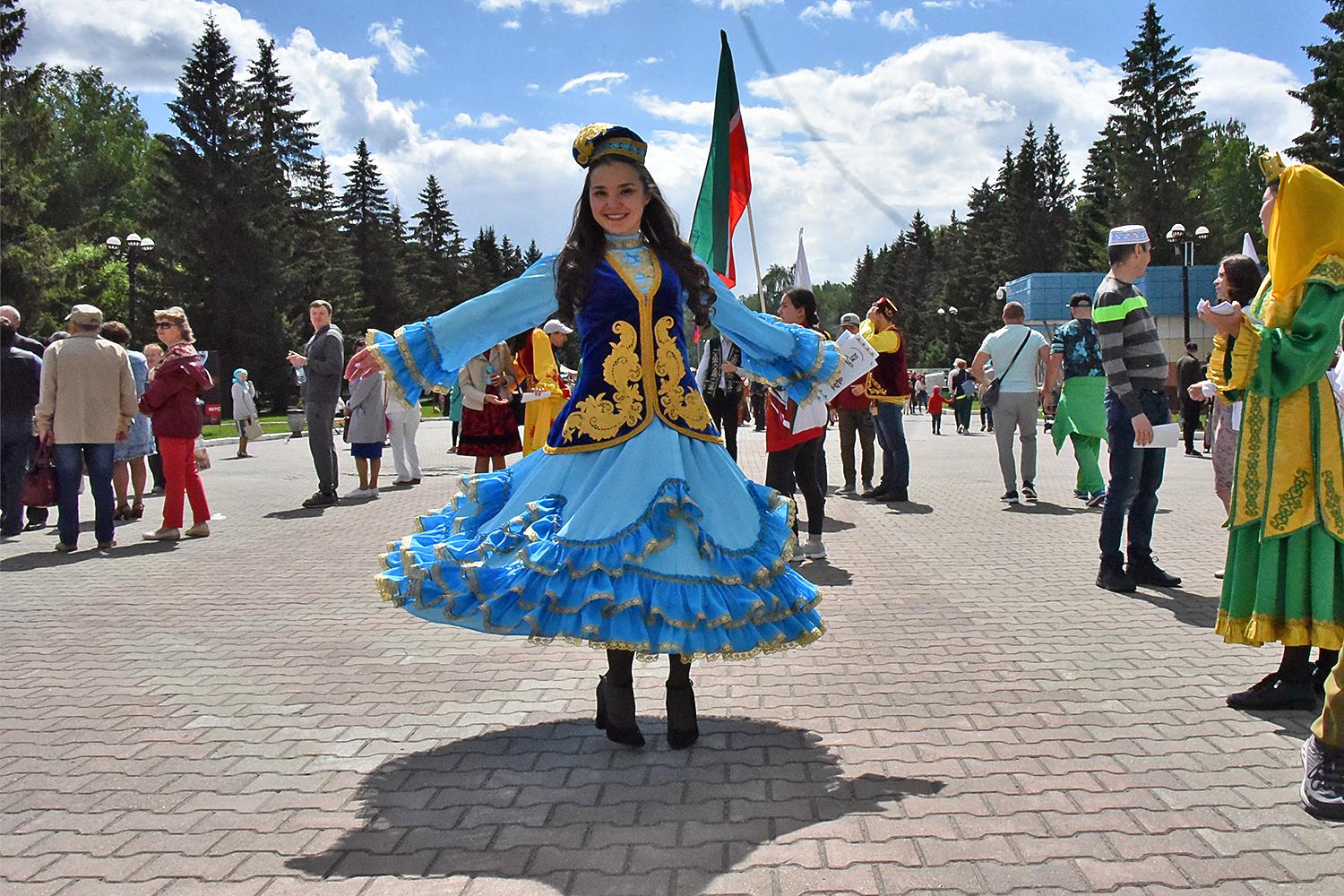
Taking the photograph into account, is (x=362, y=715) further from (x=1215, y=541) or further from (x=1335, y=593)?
(x=1215, y=541)

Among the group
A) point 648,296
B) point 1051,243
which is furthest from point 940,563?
point 1051,243

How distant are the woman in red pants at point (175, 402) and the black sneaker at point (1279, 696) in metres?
8.32

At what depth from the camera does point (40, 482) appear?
10344 millimetres

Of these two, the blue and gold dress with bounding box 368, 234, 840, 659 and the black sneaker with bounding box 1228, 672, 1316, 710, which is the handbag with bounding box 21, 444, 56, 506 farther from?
the black sneaker with bounding box 1228, 672, 1316, 710

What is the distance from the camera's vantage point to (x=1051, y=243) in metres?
83.2

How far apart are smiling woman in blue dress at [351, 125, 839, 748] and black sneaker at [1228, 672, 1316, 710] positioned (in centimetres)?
190

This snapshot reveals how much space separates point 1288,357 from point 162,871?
422cm

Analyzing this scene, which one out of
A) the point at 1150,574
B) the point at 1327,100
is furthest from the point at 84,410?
the point at 1327,100

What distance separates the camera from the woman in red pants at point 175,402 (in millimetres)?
9719

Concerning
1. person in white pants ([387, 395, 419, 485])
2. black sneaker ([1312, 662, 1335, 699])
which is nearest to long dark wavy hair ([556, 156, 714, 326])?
black sneaker ([1312, 662, 1335, 699])

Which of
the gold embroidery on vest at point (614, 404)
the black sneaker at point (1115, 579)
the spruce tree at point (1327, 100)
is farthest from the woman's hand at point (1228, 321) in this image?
the spruce tree at point (1327, 100)

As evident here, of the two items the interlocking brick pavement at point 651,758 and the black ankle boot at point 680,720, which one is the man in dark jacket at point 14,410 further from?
the black ankle boot at point 680,720

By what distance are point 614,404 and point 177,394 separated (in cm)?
705

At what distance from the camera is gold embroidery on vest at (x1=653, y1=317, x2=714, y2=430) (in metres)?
4.10
